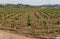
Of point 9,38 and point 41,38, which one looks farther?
point 41,38

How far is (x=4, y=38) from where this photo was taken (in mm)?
11922

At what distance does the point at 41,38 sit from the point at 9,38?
2057mm

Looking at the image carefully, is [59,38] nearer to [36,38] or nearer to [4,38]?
[36,38]

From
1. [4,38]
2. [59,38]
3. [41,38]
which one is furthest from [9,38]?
[59,38]

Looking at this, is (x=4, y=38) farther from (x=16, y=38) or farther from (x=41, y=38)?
(x=41, y=38)

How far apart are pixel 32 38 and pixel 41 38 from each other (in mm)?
668

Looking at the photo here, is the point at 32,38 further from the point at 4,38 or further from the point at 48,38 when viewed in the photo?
the point at 4,38

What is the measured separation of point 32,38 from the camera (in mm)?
12961

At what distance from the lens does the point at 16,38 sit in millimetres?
12008

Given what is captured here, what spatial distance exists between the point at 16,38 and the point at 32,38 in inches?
53.2

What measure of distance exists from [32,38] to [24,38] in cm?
60

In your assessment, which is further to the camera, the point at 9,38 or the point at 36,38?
the point at 36,38

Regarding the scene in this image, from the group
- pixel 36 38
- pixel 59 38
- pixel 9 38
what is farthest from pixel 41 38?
pixel 9 38

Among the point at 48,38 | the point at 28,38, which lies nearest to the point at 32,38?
the point at 28,38
